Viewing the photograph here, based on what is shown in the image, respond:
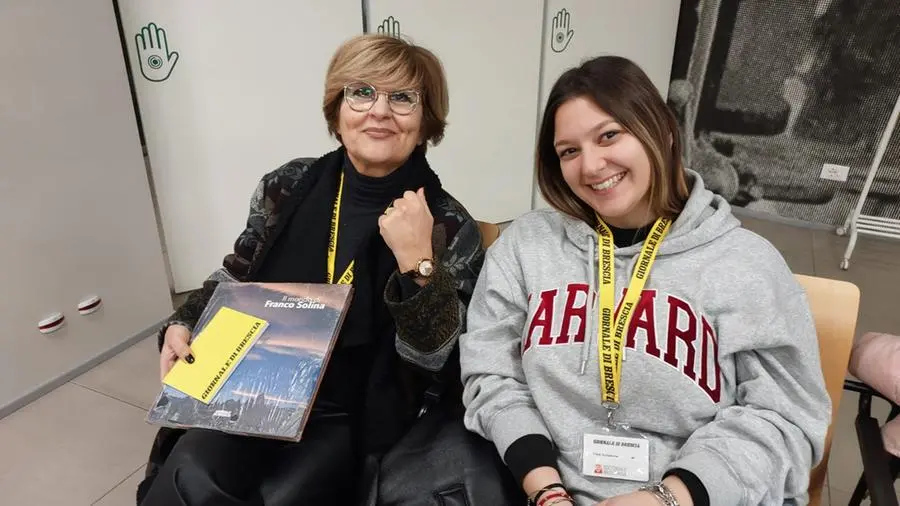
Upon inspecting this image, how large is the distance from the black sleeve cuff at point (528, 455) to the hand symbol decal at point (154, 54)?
2.26 m

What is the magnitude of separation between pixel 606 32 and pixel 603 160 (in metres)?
2.87

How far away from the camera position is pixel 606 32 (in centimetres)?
367

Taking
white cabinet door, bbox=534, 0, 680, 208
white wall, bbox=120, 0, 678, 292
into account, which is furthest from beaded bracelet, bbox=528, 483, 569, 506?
white cabinet door, bbox=534, 0, 680, 208

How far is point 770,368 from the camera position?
1.08m

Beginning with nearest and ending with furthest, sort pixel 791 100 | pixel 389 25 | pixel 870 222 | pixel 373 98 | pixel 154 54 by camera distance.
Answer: pixel 373 98 < pixel 154 54 < pixel 389 25 < pixel 870 222 < pixel 791 100

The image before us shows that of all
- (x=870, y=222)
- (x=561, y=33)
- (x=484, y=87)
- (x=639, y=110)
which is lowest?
(x=870, y=222)

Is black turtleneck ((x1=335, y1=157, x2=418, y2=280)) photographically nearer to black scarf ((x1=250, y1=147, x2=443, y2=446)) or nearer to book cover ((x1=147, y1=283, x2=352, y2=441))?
black scarf ((x1=250, y1=147, x2=443, y2=446))

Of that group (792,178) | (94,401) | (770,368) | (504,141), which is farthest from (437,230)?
(792,178)

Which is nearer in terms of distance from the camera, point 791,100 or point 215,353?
point 215,353

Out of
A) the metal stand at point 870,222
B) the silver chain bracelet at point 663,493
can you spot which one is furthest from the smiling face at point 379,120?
the metal stand at point 870,222

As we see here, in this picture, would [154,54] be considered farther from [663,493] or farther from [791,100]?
[791,100]

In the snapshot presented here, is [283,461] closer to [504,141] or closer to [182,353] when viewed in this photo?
[182,353]

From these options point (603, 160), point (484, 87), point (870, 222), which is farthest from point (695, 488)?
point (870, 222)

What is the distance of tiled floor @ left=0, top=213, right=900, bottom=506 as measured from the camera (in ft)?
6.35
